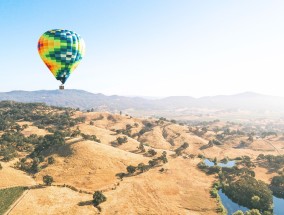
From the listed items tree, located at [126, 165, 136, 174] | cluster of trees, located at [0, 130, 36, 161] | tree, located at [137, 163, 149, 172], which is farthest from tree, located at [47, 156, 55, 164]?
tree, located at [137, 163, 149, 172]

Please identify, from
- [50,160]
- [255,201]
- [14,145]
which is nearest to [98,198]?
[50,160]

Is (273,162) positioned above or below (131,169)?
below

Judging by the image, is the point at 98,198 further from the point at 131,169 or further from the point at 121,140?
the point at 121,140

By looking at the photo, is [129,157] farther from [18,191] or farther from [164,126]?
[164,126]

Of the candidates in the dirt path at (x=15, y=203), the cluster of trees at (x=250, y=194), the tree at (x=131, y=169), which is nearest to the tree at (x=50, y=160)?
the dirt path at (x=15, y=203)

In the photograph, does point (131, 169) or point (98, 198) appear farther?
point (131, 169)

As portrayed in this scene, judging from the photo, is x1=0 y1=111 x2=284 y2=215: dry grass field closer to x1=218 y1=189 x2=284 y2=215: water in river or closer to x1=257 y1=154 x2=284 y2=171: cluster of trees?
x1=218 y1=189 x2=284 y2=215: water in river

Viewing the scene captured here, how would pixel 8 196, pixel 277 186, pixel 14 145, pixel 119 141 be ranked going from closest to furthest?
pixel 8 196 → pixel 277 186 → pixel 14 145 → pixel 119 141
